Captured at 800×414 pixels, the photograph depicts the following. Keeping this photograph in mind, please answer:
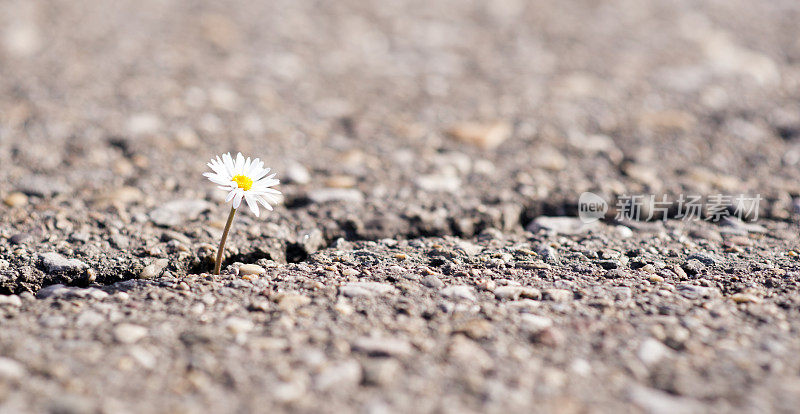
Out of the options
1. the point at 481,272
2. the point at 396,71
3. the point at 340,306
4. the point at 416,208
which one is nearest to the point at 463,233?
the point at 416,208

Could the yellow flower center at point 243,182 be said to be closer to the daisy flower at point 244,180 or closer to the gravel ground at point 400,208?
the daisy flower at point 244,180

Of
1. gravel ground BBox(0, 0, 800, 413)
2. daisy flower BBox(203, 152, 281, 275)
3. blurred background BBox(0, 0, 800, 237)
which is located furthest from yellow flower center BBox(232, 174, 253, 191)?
blurred background BBox(0, 0, 800, 237)

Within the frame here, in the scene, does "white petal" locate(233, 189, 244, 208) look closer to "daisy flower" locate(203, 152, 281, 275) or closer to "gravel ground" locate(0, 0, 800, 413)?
"daisy flower" locate(203, 152, 281, 275)

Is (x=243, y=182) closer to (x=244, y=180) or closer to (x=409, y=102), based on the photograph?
(x=244, y=180)

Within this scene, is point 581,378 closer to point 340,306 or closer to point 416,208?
point 340,306

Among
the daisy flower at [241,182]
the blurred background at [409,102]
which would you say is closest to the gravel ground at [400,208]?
the blurred background at [409,102]
